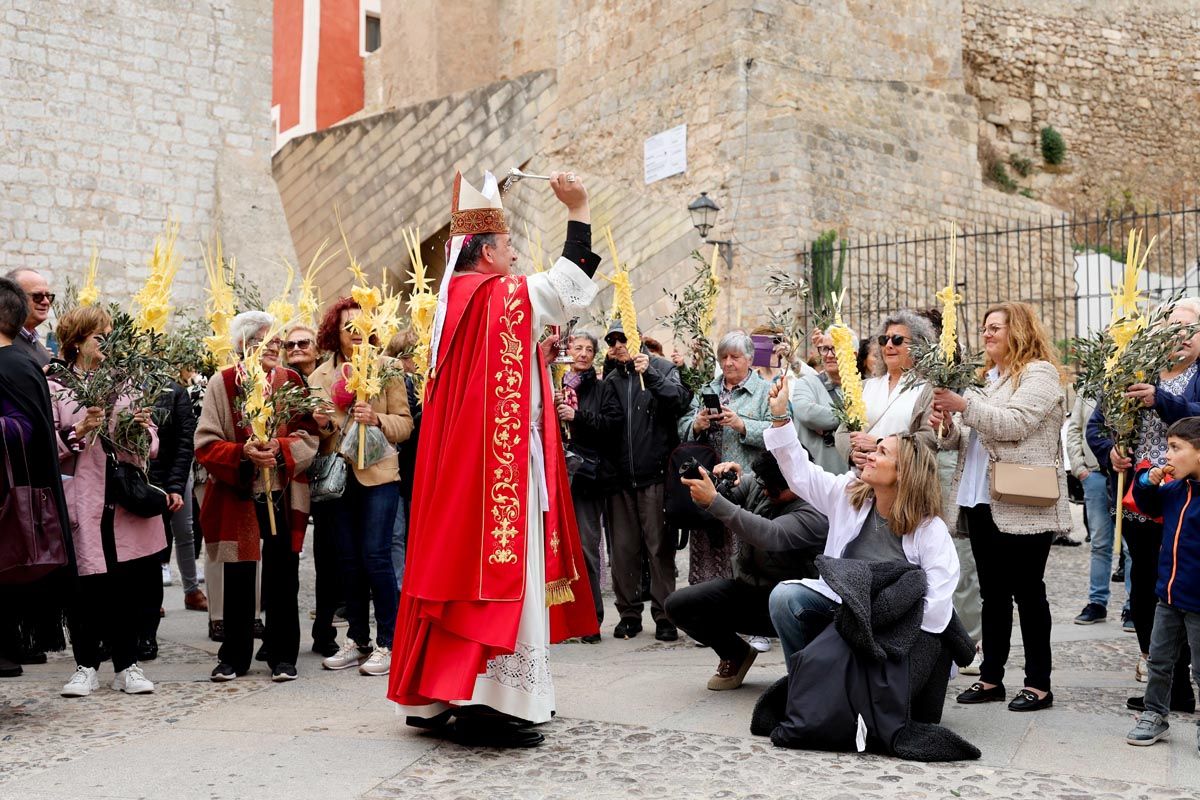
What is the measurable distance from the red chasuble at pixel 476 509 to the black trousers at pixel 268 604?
1354 millimetres

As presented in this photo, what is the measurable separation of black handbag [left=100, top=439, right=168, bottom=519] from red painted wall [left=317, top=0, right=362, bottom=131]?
21974 mm

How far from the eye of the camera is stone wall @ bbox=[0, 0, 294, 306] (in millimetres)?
13047

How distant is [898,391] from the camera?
5.82m

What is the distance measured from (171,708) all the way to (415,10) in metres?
20.4

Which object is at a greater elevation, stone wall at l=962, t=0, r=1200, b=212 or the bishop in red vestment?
stone wall at l=962, t=0, r=1200, b=212

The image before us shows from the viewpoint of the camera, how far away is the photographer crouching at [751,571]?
5.08 meters

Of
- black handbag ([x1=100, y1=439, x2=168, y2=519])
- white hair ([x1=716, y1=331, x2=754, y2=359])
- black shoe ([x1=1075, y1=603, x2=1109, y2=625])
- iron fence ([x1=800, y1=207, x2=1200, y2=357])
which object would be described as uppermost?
iron fence ([x1=800, y1=207, x2=1200, y2=357])

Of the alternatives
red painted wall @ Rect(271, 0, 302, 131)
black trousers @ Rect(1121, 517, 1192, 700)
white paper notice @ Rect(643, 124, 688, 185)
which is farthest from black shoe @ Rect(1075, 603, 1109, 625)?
red painted wall @ Rect(271, 0, 302, 131)

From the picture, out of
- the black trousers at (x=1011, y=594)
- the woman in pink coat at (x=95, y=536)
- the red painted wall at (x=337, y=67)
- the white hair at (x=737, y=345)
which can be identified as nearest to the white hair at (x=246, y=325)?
the woman in pink coat at (x=95, y=536)

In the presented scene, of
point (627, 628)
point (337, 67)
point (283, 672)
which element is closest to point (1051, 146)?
point (337, 67)

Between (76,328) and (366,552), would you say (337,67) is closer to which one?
(76,328)

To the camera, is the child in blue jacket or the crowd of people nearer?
the child in blue jacket

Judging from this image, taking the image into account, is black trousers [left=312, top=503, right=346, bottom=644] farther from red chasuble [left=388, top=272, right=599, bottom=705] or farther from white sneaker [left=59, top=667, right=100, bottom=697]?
red chasuble [left=388, top=272, right=599, bottom=705]

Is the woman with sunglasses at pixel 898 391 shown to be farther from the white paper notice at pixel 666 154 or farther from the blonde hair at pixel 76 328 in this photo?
the white paper notice at pixel 666 154
